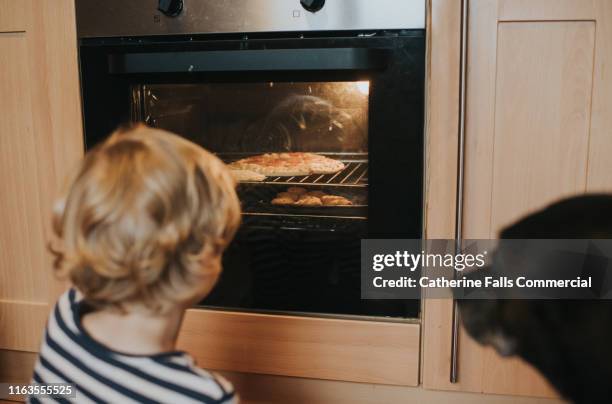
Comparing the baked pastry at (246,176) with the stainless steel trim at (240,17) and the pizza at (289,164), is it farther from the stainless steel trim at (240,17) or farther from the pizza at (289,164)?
the stainless steel trim at (240,17)

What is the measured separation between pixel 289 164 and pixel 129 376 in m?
0.69

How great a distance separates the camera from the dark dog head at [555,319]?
102 cm

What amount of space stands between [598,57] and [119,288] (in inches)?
36.3

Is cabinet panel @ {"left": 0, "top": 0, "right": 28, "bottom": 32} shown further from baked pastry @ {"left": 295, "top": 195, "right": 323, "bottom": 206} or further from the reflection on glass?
baked pastry @ {"left": 295, "top": 195, "right": 323, "bottom": 206}

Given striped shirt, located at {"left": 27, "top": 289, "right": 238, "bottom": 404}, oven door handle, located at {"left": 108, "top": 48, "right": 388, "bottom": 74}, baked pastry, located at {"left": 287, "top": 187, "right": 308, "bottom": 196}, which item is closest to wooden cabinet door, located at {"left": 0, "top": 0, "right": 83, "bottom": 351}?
oven door handle, located at {"left": 108, "top": 48, "right": 388, "bottom": 74}

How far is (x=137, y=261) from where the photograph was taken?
693 mm

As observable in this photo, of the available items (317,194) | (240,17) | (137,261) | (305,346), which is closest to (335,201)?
(317,194)

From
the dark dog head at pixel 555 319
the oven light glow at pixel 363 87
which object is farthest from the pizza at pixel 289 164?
the dark dog head at pixel 555 319

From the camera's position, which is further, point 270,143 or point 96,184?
point 270,143

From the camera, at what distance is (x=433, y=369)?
1.27m

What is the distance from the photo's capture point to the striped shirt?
69 cm

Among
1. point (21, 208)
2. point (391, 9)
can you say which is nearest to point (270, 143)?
point (391, 9)

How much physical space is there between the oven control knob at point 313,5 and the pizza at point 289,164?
30cm

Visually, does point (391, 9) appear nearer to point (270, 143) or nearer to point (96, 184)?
point (270, 143)
